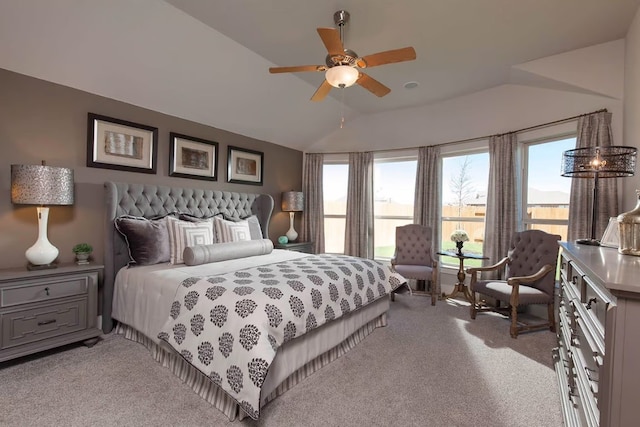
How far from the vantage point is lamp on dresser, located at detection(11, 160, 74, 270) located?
243 cm

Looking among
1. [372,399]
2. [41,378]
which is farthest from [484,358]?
[41,378]

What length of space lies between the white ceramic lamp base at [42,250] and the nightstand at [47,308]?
4.0 inches

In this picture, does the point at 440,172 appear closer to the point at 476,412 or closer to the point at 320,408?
the point at 476,412

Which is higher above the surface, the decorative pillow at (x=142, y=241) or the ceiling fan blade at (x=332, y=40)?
the ceiling fan blade at (x=332, y=40)

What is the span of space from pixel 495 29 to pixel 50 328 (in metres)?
4.94

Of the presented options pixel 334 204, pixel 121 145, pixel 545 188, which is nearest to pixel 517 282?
pixel 545 188

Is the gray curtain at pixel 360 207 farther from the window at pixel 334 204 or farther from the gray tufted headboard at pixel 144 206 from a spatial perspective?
the gray tufted headboard at pixel 144 206

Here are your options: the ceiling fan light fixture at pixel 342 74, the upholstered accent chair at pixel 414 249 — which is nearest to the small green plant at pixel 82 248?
the ceiling fan light fixture at pixel 342 74

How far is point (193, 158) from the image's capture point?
4.04 metres

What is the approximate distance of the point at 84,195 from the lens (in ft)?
10.0

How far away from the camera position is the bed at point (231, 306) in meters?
1.86

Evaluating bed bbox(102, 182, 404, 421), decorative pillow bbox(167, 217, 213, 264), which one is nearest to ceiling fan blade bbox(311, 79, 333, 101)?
bed bbox(102, 182, 404, 421)

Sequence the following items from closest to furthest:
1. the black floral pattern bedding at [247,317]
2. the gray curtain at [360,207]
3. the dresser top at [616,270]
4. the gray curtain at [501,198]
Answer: the dresser top at [616,270], the black floral pattern bedding at [247,317], the gray curtain at [501,198], the gray curtain at [360,207]

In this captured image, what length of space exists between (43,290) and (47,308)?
0.16 metres
